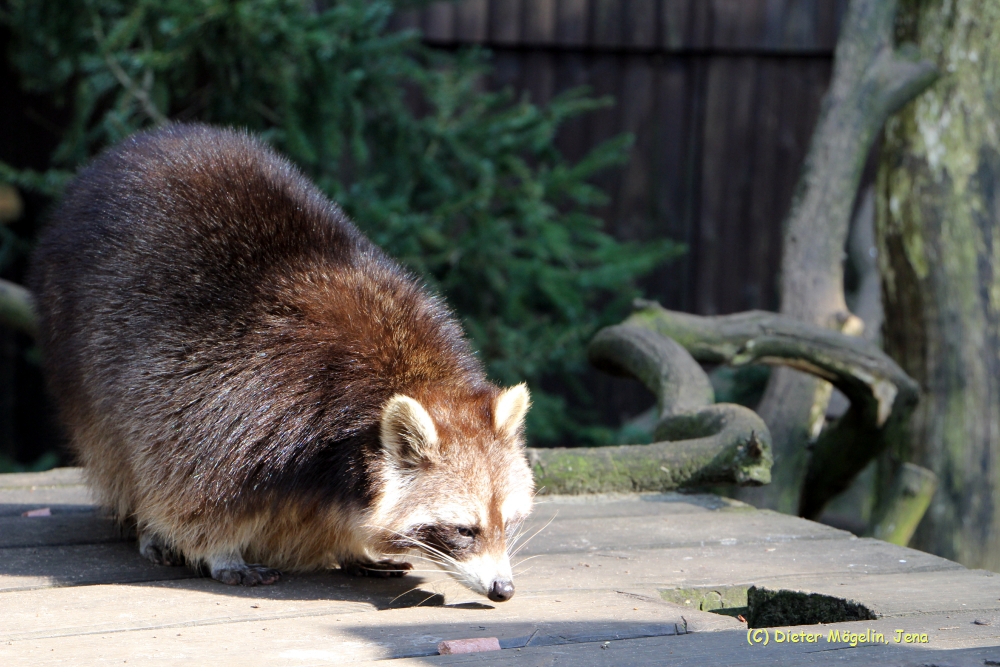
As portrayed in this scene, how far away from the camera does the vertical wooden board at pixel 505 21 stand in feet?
24.3

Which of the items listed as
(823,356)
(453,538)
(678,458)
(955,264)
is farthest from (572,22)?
(453,538)

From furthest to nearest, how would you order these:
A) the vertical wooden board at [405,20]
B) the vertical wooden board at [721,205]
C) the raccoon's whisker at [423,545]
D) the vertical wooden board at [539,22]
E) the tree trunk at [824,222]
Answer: the vertical wooden board at [721,205] < the vertical wooden board at [539,22] < the vertical wooden board at [405,20] < the tree trunk at [824,222] < the raccoon's whisker at [423,545]

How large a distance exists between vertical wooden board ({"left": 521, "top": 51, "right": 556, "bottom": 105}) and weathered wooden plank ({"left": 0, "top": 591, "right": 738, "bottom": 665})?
5.51m

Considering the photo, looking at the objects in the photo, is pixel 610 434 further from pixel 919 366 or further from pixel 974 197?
pixel 974 197

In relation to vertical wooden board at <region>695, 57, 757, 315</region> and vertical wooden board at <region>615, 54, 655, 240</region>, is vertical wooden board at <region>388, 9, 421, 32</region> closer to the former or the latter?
vertical wooden board at <region>615, 54, 655, 240</region>

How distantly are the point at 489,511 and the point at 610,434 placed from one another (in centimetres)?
416

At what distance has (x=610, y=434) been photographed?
22.5 ft

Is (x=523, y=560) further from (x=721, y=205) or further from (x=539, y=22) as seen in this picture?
(x=721, y=205)

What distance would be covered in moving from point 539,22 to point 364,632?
19.3 feet

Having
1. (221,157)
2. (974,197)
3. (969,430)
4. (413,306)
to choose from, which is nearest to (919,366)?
(969,430)

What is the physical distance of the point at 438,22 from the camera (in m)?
7.27

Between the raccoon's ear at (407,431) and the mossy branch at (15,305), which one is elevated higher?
the raccoon's ear at (407,431)

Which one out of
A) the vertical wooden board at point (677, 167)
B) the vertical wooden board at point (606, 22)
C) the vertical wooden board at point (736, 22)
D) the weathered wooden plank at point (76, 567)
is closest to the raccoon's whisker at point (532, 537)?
the weathered wooden plank at point (76, 567)

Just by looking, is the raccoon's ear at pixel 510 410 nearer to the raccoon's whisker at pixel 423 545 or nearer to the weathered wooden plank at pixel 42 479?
the raccoon's whisker at pixel 423 545
